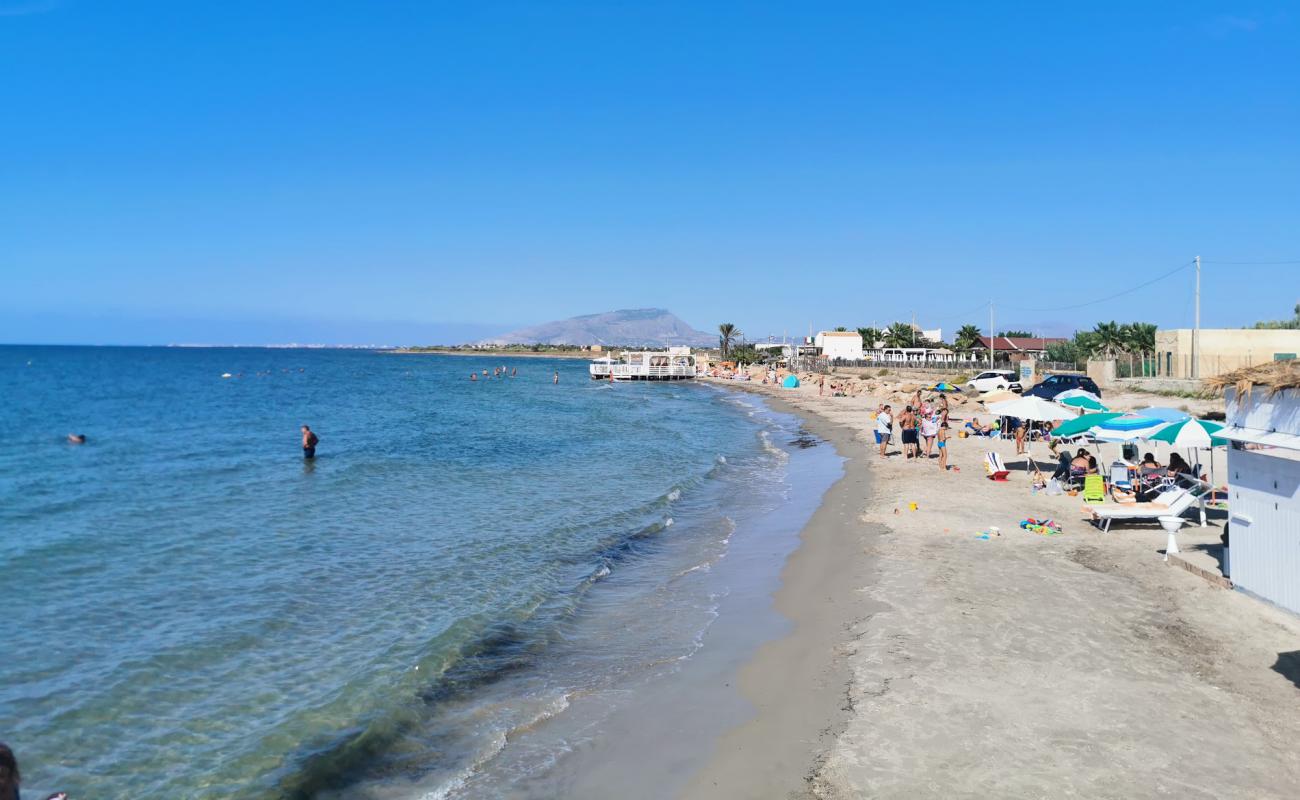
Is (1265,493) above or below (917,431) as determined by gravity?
above

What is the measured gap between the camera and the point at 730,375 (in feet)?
291

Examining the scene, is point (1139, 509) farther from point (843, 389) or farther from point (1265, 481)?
point (843, 389)

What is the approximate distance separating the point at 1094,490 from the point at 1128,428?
50.3 inches

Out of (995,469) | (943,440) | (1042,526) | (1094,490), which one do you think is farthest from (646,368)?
(1042,526)

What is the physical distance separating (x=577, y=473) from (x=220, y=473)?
10157mm

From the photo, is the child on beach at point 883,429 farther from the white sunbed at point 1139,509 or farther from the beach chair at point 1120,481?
the white sunbed at point 1139,509

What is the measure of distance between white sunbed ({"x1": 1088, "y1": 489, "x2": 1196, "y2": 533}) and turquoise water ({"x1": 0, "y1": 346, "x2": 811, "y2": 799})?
20.5ft

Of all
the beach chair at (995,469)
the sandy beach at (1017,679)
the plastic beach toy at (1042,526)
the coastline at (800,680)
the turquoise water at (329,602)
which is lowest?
the turquoise water at (329,602)

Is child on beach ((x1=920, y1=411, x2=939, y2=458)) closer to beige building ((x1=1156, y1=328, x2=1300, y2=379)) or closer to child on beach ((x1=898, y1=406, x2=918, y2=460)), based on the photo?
child on beach ((x1=898, y1=406, x2=918, y2=460))

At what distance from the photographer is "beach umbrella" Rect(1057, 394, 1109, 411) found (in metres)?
19.0

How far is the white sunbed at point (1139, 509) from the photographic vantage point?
1278 centimetres

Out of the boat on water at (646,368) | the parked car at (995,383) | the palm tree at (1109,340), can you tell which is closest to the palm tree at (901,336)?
the boat on water at (646,368)

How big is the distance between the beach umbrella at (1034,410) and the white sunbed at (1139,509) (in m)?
5.01

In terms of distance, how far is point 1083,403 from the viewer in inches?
753
